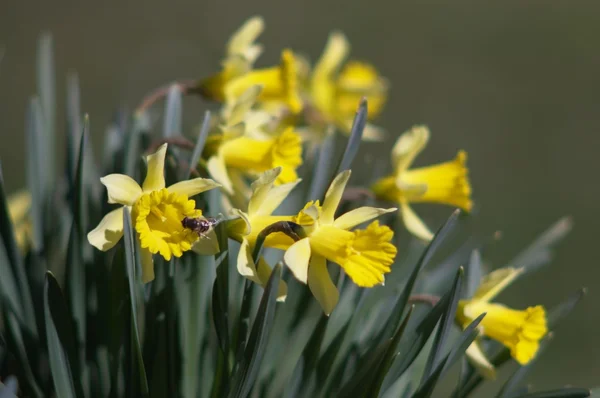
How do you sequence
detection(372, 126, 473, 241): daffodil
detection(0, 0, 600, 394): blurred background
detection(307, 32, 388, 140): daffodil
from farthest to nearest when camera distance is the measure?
1. detection(0, 0, 600, 394): blurred background
2. detection(307, 32, 388, 140): daffodil
3. detection(372, 126, 473, 241): daffodil

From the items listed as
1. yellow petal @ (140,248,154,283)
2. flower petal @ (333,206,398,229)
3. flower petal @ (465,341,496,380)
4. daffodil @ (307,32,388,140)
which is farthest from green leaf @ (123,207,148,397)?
daffodil @ (307,32,388,140)

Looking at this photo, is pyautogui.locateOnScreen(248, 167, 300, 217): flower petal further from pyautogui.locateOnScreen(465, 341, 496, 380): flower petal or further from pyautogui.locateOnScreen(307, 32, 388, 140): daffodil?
pyautogui.locateOnScreen(307, 32, 388, 140): daffodil

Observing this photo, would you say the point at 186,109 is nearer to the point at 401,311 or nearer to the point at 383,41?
the point at 383,41

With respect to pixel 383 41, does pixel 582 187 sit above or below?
below

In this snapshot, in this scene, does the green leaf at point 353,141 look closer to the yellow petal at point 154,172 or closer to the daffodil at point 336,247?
the daffodil at point 336,247

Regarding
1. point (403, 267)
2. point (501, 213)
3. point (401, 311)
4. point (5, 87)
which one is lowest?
point (501, 213)

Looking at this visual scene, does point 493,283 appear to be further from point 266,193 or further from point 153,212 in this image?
point 153,212

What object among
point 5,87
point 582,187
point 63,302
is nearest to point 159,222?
point 63,302

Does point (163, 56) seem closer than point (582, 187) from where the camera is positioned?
No

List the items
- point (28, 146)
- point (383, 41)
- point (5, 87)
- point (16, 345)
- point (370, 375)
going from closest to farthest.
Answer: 1. point (370, 375)
2. point (16, 345)
3. point (28, 146)
4. point (5, 87)
5. point (383, 41)
